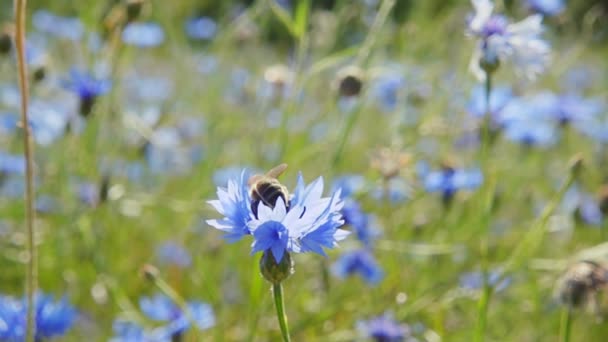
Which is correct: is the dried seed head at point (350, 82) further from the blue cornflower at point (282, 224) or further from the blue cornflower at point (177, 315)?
the blue cornflower at point (282, 224)

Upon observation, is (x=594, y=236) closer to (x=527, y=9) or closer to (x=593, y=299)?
(x=527, y=9)

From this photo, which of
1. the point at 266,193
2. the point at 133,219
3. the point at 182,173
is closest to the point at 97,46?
the point at 133,219

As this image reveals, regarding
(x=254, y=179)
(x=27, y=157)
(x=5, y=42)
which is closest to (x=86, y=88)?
(x=5, y=42)

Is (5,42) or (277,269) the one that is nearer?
(277,269)

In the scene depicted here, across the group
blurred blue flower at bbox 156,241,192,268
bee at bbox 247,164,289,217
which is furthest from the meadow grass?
bee at bbox 247,164,289,217

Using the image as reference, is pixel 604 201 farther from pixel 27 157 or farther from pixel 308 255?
pixel 27 157

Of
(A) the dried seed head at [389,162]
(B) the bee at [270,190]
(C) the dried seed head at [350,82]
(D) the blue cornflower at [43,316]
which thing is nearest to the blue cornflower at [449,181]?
(A) the dried seed head at [389,162]
